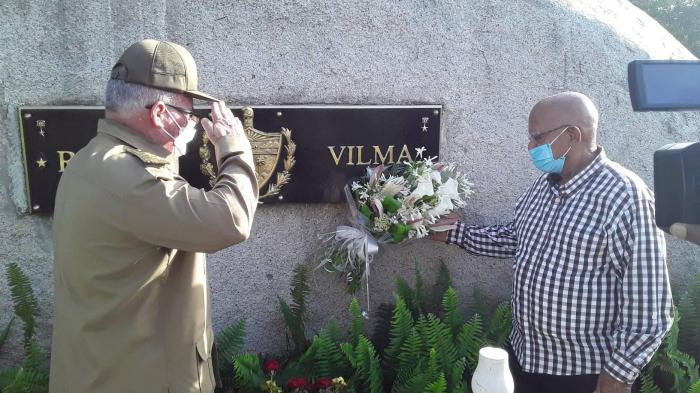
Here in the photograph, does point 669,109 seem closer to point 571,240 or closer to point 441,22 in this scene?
point 571,240

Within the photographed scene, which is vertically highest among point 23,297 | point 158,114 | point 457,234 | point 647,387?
point 158,114

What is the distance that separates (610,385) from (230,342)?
1.89 m

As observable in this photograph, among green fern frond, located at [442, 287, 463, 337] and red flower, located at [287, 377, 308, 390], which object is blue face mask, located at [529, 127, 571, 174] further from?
red flower, located at [287, 377, 308, 390]

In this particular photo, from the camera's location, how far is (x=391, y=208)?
3.02 metres

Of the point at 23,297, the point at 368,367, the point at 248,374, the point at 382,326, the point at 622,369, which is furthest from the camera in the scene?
the point at 382,326

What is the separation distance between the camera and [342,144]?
3283 millimetres

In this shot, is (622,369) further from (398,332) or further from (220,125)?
(220,125)

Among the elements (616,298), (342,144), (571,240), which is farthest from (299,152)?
(616,298)

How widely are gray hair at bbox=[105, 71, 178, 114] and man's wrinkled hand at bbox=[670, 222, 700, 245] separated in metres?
1.55

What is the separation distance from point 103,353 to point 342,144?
70.6 inches

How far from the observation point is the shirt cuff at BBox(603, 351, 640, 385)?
2.18 metres

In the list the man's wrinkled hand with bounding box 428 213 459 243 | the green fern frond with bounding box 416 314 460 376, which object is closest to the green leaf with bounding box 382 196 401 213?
the man's wrinkled hand with bounding box 428 213 459 243

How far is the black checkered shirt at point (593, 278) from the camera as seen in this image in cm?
221

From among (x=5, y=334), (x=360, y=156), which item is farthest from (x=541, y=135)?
(x=5, y=334)
